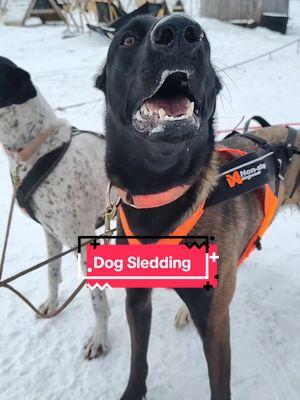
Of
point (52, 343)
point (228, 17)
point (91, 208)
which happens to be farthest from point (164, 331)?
point (228, 17)

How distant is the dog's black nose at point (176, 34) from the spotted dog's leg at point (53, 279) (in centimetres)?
194

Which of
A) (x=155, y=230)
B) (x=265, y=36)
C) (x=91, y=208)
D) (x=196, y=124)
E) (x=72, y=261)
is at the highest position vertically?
(x=196, y=124)

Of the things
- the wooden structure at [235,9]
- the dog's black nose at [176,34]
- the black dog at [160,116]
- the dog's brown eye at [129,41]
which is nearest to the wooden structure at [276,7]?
the wooden structure at [235,9]

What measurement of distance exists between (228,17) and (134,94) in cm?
1478

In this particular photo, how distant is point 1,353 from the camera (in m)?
2.65

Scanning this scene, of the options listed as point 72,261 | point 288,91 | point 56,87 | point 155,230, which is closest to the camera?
point 155,230

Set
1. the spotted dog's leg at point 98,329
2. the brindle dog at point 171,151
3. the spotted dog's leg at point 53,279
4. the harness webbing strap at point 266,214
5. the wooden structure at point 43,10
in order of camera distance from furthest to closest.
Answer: the wooden structure at point 43,10 → the spotted dog's leg at point 53,279 → the spotted dog's leg at point 98,329 → the harness webbing strap at point 266,214 → the brindle dog at point 171,151

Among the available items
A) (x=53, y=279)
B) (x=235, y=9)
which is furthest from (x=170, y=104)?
(x=235, y=9)

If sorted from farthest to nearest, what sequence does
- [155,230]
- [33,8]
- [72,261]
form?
1. [33,8]
2. [72,261]
3. [155,230]

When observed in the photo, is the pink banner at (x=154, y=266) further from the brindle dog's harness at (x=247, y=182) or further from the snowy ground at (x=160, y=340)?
the snowy ground at (x=160, y=340)

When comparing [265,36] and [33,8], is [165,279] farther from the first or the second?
[33,8]

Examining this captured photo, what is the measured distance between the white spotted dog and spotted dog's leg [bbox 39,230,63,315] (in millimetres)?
348

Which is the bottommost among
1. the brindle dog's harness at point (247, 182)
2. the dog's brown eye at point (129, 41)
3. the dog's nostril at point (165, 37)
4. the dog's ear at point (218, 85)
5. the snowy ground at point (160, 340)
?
the snowy ground at point (160, 340)

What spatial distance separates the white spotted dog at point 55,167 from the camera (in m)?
2.42
